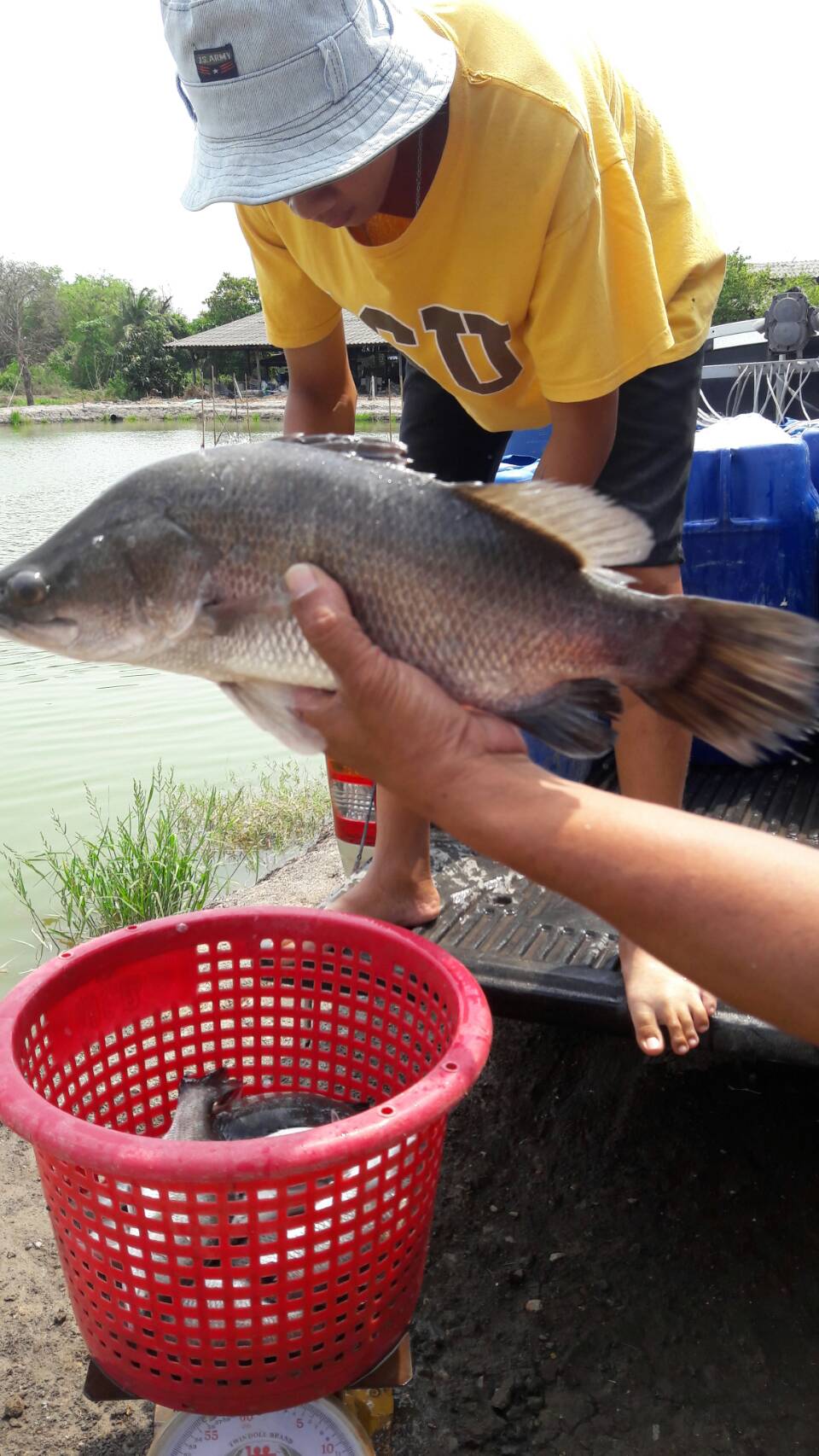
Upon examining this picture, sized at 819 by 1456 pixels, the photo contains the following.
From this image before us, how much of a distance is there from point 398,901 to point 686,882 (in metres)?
1.51

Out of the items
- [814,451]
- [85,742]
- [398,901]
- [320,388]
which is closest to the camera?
[398,901]

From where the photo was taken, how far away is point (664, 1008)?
2.12 meters

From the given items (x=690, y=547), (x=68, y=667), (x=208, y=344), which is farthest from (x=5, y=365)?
(x=690, y=547)

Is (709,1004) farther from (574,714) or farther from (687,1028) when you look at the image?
(574,714)

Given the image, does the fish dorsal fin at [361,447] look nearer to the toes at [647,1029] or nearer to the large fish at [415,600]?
the large fish at [415,600]

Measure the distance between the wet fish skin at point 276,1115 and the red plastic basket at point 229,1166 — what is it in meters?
0.17

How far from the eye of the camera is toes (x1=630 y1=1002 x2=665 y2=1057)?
2.09 m

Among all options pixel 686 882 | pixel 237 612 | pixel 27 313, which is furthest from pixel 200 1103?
pixel 27 313

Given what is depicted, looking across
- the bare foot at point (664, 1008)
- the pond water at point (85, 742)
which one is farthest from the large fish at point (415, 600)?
the pond water at point (85, 742)

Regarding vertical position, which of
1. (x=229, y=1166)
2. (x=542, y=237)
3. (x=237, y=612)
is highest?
(x=542, y=237)

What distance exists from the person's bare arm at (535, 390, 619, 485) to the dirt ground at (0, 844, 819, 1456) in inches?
63.0

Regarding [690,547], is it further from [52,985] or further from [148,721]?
[148,721]

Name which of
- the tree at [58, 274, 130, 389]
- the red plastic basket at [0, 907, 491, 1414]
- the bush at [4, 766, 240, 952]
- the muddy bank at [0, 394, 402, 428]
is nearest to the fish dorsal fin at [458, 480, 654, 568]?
the red plastic basket at [0, 907, 491, 1414]

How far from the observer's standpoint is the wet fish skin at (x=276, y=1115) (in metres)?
2.02
